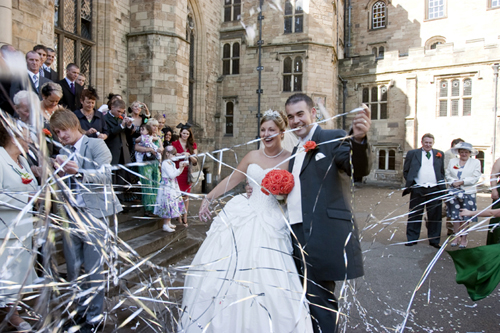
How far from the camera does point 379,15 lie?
22.2m

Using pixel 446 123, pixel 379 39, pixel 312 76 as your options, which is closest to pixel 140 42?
pixel 312 76

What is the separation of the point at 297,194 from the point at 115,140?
392cm

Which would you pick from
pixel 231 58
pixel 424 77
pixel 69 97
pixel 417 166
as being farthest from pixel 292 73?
pixel 69 97

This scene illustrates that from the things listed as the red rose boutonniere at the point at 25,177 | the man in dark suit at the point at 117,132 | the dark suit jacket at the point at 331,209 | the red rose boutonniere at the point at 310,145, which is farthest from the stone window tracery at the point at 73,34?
the dark suit jacket at the point at 331,209

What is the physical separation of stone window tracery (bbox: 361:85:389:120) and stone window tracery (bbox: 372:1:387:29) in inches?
216

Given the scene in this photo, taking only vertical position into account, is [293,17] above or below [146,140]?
above

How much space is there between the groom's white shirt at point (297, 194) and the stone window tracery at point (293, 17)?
15147 mm

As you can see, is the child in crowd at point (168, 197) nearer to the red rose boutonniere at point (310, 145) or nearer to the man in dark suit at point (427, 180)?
the red rose boutonniere at point (310, 145)

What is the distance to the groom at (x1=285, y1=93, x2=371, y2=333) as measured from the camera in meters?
2.33

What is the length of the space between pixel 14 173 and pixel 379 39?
23627 mm

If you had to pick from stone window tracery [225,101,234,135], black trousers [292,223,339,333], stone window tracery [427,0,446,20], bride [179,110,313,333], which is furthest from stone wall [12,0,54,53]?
stone window tracery [427,0,446,20]

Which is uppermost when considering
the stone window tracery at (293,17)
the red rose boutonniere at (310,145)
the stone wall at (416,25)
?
the stone wall at (416,25)

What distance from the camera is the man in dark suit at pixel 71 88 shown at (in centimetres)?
545

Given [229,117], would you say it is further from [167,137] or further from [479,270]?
[479,270]
